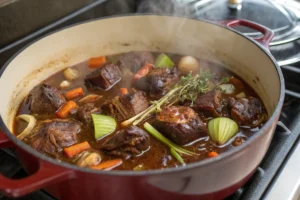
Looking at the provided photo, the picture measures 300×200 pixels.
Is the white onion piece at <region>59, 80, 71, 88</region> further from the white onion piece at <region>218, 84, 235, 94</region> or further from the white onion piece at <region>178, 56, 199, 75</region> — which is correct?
the white onion piece at <region>218, 84, 235, 94</region>

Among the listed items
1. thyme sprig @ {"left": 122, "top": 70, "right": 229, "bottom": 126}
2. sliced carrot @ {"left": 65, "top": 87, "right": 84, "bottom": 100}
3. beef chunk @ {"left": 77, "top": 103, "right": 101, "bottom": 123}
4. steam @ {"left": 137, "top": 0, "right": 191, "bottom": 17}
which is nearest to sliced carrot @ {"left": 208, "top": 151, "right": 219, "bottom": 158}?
thyme sprig @ {"left": 122, "top": 70, "right": 229, "bottom": 126}

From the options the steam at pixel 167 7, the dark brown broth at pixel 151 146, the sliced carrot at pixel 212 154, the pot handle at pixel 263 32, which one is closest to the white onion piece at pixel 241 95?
the dark brown broth at pixel 151 146

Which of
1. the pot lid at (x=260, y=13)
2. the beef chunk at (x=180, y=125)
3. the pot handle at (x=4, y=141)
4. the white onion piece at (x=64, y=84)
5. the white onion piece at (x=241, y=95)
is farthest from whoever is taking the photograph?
the pot lid at (x=260, y=13)

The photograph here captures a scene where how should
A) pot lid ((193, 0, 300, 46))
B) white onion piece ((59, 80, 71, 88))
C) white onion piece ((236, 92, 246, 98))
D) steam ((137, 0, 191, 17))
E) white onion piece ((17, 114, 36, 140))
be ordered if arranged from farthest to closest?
steam ((137, 0, 191, 17)), pot lid ((193, 0, 300, 46)), white onion piece ((59, 80, 71, 88)), white onion piece ((236, 92, 246, 98)), white onion piece ((17, 114, 36, 140))

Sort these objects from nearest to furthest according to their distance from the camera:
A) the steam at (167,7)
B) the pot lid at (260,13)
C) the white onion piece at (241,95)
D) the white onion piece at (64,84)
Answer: the white onion piece at (241,95)
the white onion piece at (64,84)
the pot lid at (260,13)
the steam at (167,7)

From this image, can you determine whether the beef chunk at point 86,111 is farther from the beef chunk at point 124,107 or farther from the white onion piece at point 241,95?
the white onion piece at point 241,95

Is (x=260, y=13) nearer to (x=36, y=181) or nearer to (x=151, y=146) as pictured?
(x=151, y=146)
